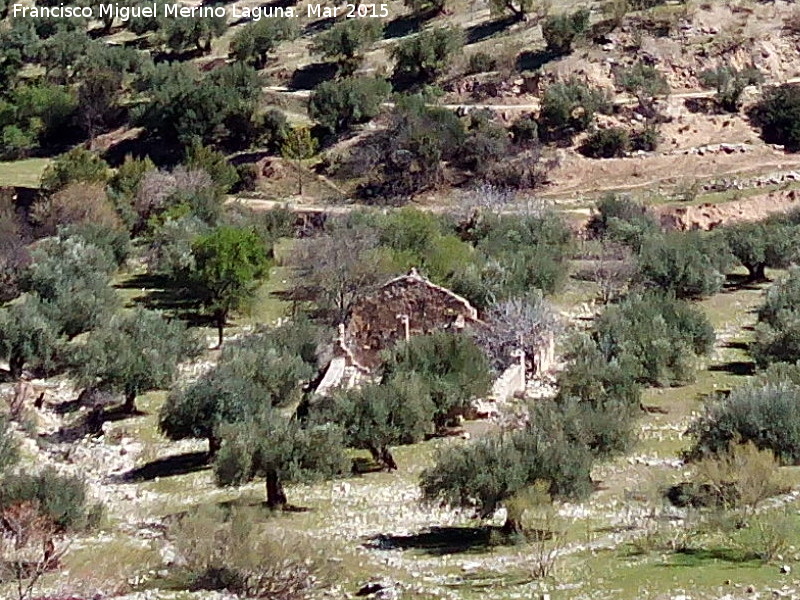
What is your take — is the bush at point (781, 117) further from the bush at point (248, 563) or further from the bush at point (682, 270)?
the bush at point (248, 563)

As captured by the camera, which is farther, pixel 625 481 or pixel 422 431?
pixel 422 431

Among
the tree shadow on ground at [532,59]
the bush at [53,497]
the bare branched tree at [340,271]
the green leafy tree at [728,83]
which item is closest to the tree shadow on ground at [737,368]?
the bare branched tree at [340,271]

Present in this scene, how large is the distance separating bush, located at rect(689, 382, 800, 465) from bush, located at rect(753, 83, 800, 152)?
4739 centimetres

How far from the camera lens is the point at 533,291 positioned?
43656 millimetres

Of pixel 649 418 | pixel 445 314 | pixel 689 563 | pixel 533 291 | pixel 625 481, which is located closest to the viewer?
pixel 689 563

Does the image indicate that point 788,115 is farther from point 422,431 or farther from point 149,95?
point 422,431

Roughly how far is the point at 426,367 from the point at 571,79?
145ft

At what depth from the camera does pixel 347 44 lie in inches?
3162

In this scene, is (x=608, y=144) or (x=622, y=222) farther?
(x=608, y=144)

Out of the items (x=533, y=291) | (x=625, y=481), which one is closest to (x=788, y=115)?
(x=533, y=291)

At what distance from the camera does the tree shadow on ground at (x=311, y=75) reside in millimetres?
81000

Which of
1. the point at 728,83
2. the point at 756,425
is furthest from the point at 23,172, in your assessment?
the point at 756,425

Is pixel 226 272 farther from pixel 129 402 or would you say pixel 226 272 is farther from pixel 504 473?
pixel 504 473

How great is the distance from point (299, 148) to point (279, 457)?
46.4 metres
